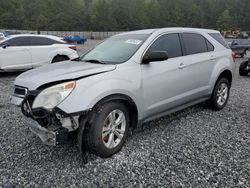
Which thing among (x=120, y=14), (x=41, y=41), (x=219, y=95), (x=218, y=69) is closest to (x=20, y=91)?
(x=218, y=69)

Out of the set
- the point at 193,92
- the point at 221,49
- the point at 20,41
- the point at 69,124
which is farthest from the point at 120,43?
the point at 20,41

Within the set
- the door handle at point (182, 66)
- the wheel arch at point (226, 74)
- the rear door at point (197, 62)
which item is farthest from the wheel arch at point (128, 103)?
the wheel arch at point (226, 74)

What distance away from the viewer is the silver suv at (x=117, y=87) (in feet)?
10.3

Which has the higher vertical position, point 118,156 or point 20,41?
point 20,41

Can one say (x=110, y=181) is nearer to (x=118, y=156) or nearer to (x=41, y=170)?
(x=118, y=156)

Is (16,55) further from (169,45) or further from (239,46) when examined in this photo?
(239,46)

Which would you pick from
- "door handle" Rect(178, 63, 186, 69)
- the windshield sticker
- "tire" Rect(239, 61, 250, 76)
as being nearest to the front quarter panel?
the windshield sticker

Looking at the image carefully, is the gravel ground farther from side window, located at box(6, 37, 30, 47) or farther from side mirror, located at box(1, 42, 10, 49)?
side window, located at box(6, 37, 30, 47)

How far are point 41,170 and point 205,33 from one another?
398 centimetres

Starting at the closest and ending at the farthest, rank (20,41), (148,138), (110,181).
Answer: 1. (110,181)
2. (148,138)
3. (20,41)

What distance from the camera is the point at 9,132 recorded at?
4355mm

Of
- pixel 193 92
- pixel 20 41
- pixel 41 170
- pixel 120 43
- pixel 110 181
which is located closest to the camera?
pixel 110 181

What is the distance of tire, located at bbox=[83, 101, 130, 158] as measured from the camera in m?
3.22

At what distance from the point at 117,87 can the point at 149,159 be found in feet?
3.43
